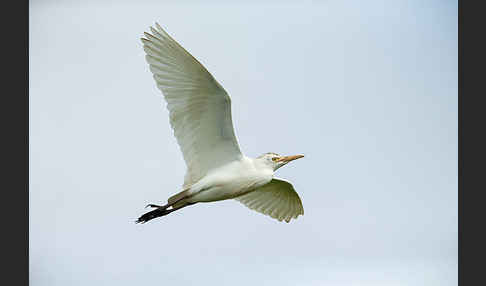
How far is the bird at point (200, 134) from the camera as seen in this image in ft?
25.4

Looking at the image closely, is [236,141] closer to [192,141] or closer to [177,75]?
[192,141]

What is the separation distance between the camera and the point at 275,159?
834 cm

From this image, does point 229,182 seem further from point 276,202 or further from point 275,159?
point 276,202

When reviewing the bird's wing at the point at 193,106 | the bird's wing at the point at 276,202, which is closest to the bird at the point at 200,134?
the bird's wing at the point at 193,106

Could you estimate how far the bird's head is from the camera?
8.28m

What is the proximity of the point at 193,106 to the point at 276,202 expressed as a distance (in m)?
2.37

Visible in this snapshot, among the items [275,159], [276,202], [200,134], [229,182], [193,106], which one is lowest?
[276,202]

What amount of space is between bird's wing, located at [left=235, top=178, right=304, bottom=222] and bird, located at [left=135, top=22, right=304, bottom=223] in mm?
1181

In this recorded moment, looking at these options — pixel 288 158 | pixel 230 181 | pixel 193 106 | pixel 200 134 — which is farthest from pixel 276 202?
pixel 193 106

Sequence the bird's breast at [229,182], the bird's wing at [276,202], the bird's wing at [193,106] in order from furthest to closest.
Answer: the bird's wing at [276,202], the bird's breast at [229,182], the bird's wing at [193,106]

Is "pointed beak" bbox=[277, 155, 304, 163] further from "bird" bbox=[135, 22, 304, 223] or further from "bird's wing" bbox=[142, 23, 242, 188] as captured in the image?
"bird's wing" bbox=[142, 23, 242, 188]

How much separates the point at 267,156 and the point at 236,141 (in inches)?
18.7

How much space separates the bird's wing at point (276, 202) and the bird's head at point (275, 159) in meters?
1.07

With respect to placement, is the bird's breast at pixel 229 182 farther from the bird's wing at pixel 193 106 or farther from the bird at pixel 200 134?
the bird's wing at pixel 193 106
